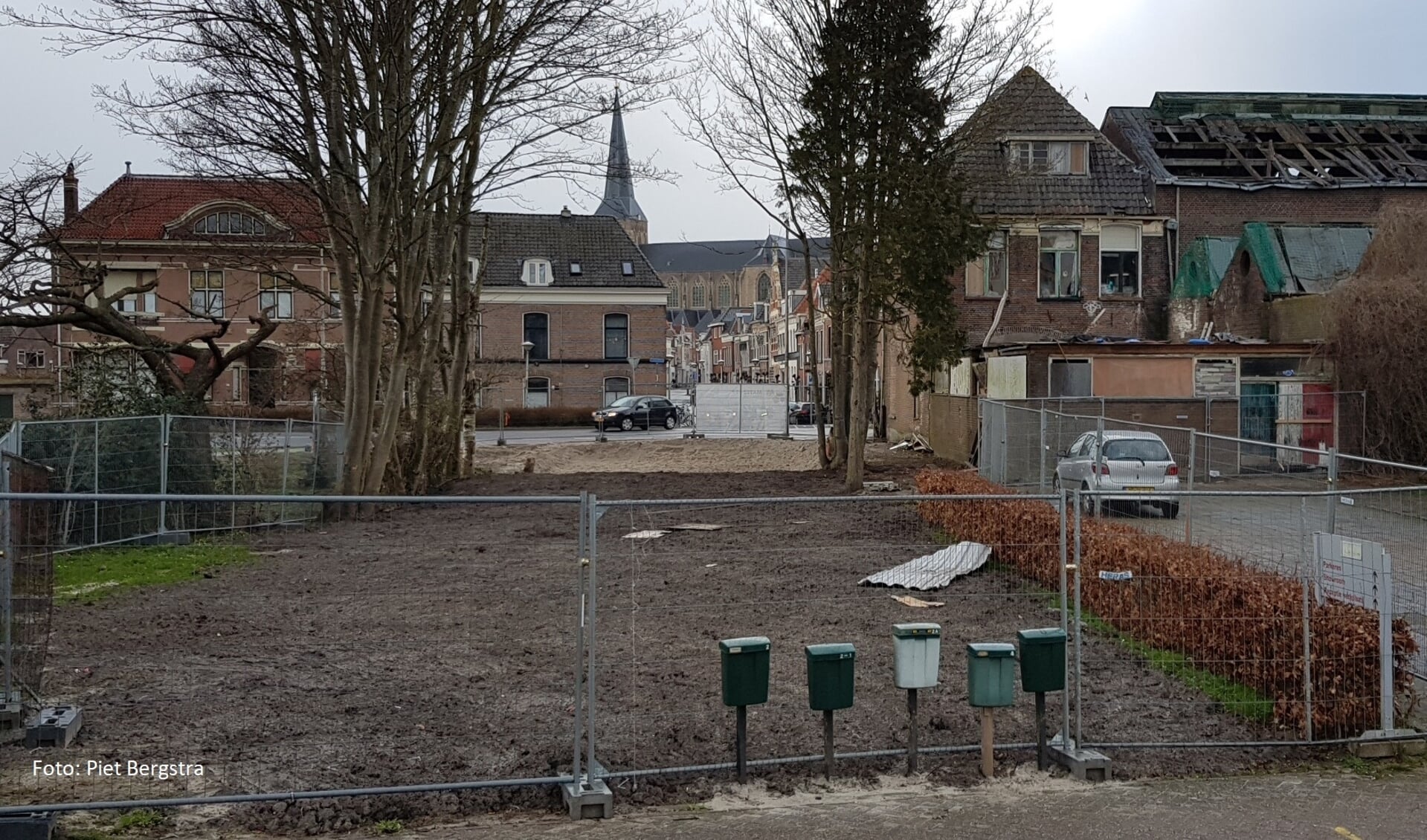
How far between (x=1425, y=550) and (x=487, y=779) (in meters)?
6.84

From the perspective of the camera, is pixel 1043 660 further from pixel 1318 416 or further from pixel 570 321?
pixel 570 321

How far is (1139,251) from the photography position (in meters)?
37.1

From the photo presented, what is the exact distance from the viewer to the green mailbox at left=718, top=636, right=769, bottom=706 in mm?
7066

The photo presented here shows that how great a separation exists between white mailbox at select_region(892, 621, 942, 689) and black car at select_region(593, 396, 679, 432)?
49.2m

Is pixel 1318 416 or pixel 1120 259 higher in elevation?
pixel 1120 259

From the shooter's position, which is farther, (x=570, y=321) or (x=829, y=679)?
(x=570, y=321)

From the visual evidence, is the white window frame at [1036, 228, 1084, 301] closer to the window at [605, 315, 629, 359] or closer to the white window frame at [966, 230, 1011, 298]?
the white window frame at [966, 230, 1011, 298]

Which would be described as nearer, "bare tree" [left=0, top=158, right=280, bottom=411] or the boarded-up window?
"bare tree" [left=0, top=158, right=280, bottom=411]

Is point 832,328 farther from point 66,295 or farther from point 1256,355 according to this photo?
point 66,295

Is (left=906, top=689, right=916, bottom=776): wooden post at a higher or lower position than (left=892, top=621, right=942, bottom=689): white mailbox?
lower

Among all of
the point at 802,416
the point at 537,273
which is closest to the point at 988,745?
the point at 802,416

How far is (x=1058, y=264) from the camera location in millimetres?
37188

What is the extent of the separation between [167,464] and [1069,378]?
2040 cm

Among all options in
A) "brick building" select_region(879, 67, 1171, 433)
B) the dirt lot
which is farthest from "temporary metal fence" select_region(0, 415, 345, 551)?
"brick building" select_region(879, 67, 1171, 433)
